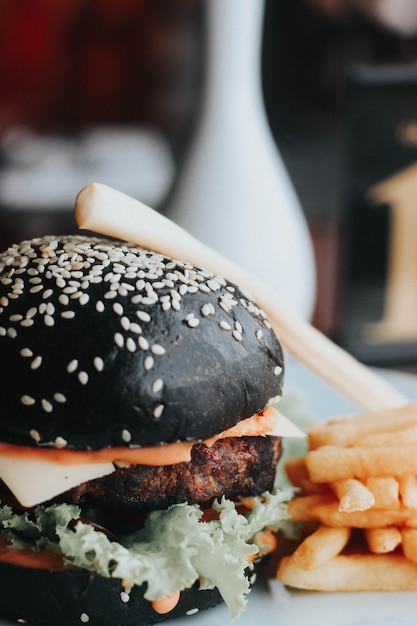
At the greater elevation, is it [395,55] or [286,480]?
[395,55]

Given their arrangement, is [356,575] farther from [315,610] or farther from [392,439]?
[392,439]

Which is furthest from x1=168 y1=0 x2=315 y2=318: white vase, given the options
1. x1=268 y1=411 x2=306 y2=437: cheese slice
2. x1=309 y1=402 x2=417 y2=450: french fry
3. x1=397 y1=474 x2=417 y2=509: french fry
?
x1=397 y1=474 x2=417 y2=509: french fry

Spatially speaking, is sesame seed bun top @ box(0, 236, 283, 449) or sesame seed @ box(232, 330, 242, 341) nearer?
sesame seed bun top @ box(0, 236, 283, 449)

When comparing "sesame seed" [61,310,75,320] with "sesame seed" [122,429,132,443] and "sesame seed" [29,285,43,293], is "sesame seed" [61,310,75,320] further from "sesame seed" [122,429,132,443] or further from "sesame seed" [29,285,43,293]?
"sesame seed" [122,429,132,443]

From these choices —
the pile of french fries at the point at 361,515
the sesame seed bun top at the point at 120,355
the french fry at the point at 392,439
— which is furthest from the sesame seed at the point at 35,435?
the french fry at the point at 392,439

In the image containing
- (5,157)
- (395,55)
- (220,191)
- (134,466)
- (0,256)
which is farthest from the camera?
(5,157)

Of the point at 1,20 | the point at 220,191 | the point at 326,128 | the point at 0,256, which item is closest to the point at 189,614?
the point at 0,256

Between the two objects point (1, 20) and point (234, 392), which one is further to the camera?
point (1, 20)

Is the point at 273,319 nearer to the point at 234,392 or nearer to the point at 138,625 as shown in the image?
the point at 234,392
